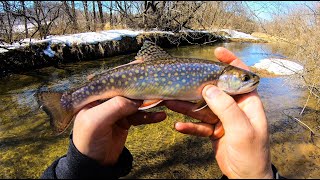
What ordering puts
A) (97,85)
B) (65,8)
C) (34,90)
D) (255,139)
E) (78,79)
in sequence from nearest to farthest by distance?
(255,139), (97,85), (34,90), (78,79), (65,8)

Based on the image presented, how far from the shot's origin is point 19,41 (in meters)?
12.7

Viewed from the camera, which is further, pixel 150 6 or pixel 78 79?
pixel 150 6

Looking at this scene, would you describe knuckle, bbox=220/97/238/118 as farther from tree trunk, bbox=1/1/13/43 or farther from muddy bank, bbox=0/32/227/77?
tree trunk, bbox=1/1/13/43

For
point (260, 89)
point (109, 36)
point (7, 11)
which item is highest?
point (7, 11)

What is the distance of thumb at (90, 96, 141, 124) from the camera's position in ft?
6.65

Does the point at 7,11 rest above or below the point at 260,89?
above

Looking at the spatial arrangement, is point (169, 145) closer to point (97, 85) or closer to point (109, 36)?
point (97, 85)

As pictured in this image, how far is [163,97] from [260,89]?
25.5ft

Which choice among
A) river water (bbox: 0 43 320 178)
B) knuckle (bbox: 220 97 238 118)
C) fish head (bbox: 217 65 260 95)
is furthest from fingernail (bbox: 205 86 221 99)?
river water (bbox: 0 43 320 178)

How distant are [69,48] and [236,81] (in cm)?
1274

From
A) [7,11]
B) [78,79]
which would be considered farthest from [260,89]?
[7,11]

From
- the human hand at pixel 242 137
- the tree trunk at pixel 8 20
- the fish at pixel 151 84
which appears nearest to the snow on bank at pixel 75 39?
the tree trunk at pixel 8 20

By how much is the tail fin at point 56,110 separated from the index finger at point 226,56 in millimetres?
1350

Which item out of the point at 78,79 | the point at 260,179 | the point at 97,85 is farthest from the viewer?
the point at 78,79
